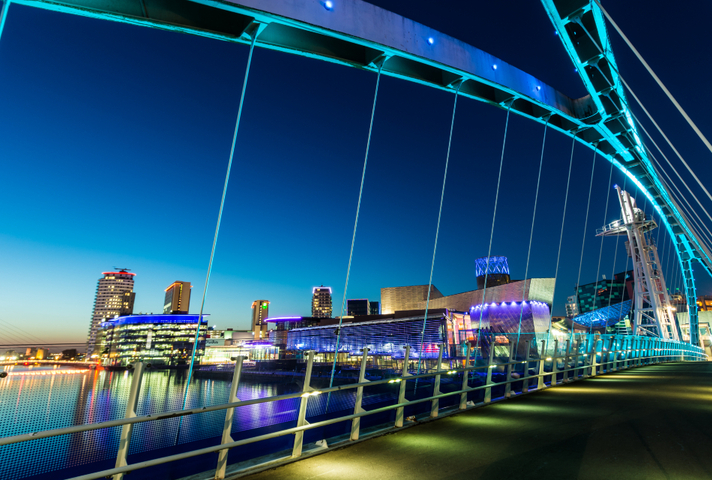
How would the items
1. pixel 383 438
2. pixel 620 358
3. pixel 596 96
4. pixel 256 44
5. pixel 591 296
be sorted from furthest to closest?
pixel 591 296
pixel 620 358
pixel 596 96
pixel 256 44
pixel 383 438

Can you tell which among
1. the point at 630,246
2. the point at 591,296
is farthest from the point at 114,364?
the point at 591,296

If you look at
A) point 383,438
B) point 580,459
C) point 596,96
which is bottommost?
point 383,438

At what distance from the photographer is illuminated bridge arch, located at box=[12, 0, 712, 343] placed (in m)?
6.90

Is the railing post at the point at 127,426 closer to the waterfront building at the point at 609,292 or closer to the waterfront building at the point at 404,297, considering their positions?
the waterfront building at the point at 404,297

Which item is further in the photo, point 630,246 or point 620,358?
point 630,246

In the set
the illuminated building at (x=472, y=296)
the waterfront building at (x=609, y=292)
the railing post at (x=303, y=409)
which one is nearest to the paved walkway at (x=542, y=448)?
the railing post at (x=303, y=409)

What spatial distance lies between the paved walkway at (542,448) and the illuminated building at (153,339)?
12592cm

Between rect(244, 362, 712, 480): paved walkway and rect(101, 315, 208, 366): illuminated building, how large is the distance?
126 meters

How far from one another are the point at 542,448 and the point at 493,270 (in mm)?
92505

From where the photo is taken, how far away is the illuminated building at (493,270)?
88669mm

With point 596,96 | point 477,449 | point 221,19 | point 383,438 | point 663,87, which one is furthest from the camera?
point 596,96

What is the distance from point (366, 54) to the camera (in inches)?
370

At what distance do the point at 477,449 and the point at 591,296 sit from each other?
222 m

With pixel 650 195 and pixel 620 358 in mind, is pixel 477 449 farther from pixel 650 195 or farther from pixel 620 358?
pixel 650 195
